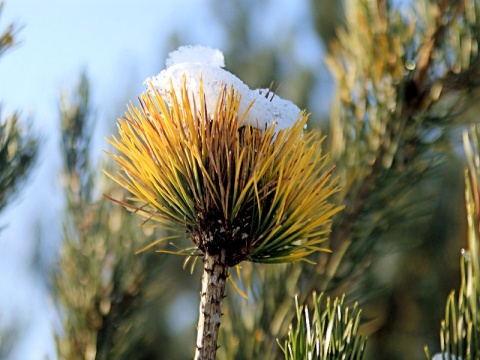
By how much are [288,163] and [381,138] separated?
0.21 meters

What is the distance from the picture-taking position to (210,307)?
0.29 m

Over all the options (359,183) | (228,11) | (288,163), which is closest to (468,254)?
(288,163)

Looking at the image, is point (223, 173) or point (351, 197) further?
point (351, 197)

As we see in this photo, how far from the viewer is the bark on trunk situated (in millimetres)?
283

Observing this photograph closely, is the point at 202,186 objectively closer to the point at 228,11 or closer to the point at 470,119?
the point at 470,119

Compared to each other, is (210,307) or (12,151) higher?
(12,151)

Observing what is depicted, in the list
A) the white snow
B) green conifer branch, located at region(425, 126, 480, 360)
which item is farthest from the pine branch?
green conifer branch, located at region(425, 126, 480, 360)

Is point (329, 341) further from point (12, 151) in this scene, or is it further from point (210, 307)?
point (12, 151)

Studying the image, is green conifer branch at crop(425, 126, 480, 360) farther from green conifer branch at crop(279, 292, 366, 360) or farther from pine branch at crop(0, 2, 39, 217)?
pine branch at crop(0, 2, 39, 217)

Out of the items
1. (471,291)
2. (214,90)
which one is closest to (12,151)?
(214,90)

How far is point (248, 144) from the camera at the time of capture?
1.00 ft

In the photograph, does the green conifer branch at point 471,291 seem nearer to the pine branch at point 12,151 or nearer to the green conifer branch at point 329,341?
the green conifer branch at point 329,341

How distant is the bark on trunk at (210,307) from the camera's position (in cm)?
A: 28

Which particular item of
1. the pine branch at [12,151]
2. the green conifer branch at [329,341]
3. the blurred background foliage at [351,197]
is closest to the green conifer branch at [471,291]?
the green conifer branch at [329,341]
